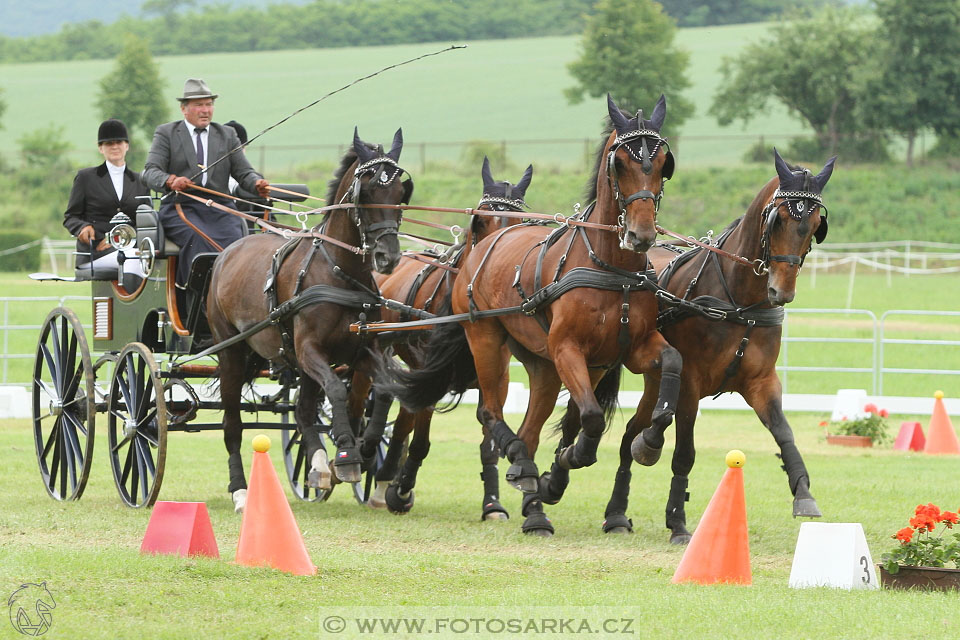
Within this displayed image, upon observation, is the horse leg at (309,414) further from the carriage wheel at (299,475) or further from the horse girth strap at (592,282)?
the horse girth strap at (592,282)

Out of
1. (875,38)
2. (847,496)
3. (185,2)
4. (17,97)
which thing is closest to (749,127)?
(875,38)

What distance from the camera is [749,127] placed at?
201 feet

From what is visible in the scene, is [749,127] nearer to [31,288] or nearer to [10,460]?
[31,288]

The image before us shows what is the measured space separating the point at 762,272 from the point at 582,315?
1.17 meters

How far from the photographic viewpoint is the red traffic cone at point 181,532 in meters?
6.51

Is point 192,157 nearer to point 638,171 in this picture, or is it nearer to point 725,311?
point 638,171

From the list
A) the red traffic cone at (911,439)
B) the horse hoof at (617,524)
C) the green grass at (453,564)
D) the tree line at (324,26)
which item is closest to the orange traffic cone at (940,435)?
the red traffic cone at (911,439)

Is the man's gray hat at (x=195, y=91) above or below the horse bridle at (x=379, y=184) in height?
above

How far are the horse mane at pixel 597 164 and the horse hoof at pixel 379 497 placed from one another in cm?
298

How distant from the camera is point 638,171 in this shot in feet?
23.2

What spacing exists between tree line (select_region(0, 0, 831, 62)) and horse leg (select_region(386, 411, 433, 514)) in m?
68.3

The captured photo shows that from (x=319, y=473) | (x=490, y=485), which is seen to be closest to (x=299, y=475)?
(x=490, y=485)

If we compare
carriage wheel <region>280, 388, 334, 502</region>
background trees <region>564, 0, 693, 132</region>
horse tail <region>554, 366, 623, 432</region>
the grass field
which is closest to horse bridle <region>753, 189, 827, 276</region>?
horse tail <region>554, 366, 623, 432</region>

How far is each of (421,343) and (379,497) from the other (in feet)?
4.22
